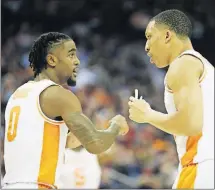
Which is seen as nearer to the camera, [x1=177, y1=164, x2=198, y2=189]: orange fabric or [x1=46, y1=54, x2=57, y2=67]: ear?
[x1=177, y1=164, x2=198, y2=189]: orange fabric

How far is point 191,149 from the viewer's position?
407cm

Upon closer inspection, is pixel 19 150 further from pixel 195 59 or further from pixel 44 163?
pixel 195 59

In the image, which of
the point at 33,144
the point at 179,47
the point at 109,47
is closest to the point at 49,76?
the point at 33,144

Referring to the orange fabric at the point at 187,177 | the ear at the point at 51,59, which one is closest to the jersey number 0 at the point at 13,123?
the ear at the point at 51,59

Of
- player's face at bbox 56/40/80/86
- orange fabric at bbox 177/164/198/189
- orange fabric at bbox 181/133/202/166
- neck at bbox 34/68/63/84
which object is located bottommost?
orange fabric at bbox 177/164/198/189

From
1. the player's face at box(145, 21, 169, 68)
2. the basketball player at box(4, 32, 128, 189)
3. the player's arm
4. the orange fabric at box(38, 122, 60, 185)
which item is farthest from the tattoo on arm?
the player's face at box(145, 21, 169, 68)

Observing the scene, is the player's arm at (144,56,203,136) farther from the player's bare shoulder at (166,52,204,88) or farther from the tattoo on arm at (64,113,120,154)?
the tattoo on arm at (64,113,120,154)

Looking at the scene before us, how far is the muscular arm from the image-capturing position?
4105 millimetres

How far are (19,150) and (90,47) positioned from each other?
8573mm

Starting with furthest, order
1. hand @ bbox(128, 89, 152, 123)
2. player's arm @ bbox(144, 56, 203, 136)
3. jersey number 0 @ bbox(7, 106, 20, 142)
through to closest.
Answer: hand @ bbox(128, 89, 152, 123), jersey number 0 @ bbox(7, 106, 20, 142), player's arm @ bbox(144, 56, 203, 136)

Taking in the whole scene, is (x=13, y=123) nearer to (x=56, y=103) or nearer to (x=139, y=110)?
(x=56, y=103)

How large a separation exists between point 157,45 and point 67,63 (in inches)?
25.5

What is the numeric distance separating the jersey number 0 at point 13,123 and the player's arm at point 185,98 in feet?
3.13

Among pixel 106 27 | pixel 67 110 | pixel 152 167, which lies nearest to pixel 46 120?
pixel 67 110
